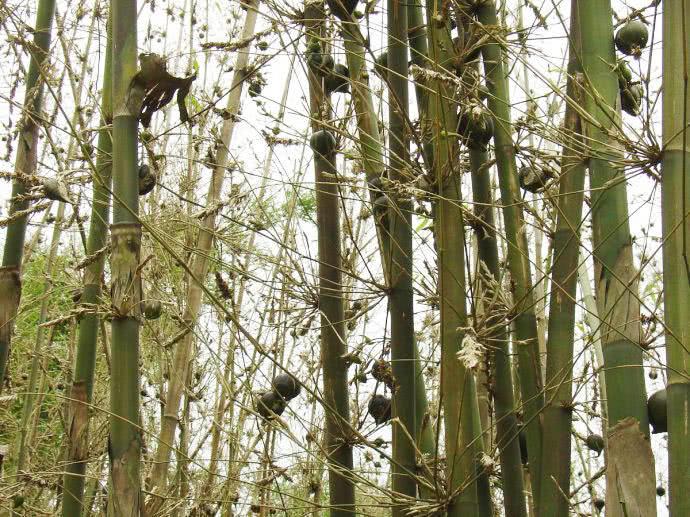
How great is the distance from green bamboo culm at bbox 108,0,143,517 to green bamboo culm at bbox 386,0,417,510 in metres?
0.71

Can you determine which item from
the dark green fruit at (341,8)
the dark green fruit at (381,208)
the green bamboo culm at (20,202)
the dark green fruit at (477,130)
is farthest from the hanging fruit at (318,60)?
the green bamboo culm at (20,202)

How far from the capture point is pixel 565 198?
7.83 ft

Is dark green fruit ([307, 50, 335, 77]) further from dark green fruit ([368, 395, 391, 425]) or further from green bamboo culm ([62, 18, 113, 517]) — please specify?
Result: dark green fruit ([368, 395, 391, 425])

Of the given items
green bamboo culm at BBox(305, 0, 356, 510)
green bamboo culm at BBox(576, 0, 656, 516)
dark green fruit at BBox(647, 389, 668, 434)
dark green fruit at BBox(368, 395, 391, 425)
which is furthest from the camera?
dark green fruit at BBox(368, 395, 391, 425)

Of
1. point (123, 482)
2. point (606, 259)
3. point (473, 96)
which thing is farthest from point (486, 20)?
point (123, 482)

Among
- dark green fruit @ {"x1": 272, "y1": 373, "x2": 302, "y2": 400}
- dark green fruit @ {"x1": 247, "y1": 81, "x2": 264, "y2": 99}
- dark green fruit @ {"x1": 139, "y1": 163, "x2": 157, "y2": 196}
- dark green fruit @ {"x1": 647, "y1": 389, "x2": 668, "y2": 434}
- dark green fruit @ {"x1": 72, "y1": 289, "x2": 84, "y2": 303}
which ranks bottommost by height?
dark green fruit @ {"x1": 647, "y1": 389, "x2": 668, "y2": 434}

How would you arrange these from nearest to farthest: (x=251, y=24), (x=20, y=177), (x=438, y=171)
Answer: (x=438, y=171) < (x=20, y=177) < (x=251, y=24)

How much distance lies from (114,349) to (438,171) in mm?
851

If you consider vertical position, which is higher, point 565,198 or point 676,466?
point 565,198

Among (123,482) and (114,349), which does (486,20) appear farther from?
(123,482)

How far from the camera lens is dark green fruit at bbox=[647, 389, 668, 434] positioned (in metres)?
1.86

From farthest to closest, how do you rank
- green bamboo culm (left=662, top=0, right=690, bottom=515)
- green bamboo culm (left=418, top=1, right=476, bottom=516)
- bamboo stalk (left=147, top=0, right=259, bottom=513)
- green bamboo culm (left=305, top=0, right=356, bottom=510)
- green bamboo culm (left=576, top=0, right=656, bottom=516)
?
bamboo stalk (left=147, top=0, right=259, bottom=513) < green bamboo culm (left=305, top=0, right=356, bottom=510) < green bamboo culm (left=418, top=1, right=476, bottom=516) < green bamboo culm (left=576, top=0, right=656, bottom=516) < green bamboo culm (left=662, top=0, right=690, bottom=515)

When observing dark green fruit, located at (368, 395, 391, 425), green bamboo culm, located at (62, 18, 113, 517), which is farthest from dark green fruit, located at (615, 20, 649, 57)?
green bamboo culm, located at (62, 18, 113, 517)

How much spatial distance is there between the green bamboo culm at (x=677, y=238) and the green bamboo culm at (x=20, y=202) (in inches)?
61.1
